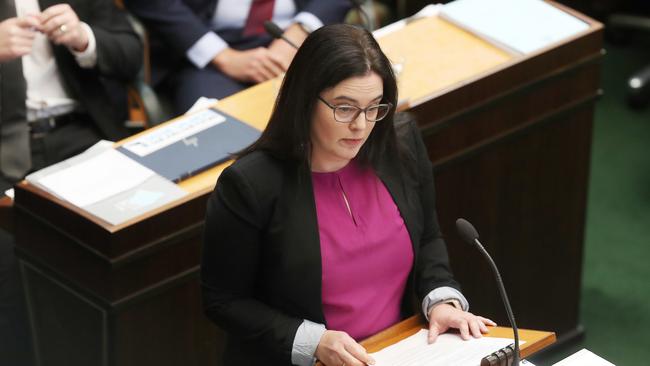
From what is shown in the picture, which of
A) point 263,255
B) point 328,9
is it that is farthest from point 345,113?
point 328,9

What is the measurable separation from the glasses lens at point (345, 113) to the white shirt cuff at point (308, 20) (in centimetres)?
149

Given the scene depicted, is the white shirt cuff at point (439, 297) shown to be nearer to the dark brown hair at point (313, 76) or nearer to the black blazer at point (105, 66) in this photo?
the dark brown hair at point (313, 76)

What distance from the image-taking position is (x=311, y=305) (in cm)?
235

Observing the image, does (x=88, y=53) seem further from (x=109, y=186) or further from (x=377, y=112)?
(x=377, y=112)

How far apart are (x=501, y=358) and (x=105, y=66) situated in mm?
1704

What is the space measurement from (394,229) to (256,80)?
1314mm

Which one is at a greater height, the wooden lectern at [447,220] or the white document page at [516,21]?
the white document page at [516,21]

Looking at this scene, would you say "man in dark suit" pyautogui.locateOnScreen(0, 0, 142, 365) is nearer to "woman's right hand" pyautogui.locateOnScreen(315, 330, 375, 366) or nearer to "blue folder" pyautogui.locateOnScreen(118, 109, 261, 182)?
"blue folder" pyautogui.locateOnScreen(118, 109, 261, 182)

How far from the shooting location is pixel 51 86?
340 cm

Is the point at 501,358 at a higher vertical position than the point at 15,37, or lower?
lower

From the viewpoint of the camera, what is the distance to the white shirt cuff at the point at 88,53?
3.34 metres

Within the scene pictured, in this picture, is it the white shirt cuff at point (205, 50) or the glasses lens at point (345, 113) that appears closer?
the glasses lens at point (345, 113)

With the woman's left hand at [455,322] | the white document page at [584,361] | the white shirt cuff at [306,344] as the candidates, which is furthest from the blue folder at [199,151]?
the white document page at [584,361]

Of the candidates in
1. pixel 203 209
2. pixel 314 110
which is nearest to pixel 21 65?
pixel 203 209
